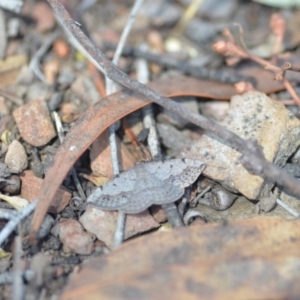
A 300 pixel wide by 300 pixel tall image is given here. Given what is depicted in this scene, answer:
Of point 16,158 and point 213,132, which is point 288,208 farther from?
point 16,158

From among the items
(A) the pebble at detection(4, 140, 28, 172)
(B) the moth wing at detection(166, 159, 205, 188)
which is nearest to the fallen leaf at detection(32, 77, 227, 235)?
(A) the pebble at detection(4, 140, 28, 172)

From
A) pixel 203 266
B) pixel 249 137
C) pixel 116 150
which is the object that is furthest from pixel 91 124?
pixel 203 266

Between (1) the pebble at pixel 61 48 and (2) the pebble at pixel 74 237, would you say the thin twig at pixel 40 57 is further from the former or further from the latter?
(2) the pebble at pixel 74 237

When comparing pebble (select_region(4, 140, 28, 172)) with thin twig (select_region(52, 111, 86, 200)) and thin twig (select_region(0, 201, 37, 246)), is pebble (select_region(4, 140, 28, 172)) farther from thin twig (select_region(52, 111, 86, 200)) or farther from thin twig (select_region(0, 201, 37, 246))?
thin twig (select_region(0, 201, 37, 246))

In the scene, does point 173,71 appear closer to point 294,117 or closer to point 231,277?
point 294,117

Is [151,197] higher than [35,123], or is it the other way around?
[35,123]
